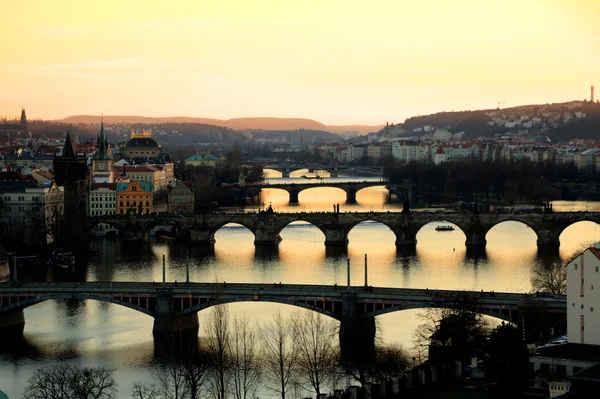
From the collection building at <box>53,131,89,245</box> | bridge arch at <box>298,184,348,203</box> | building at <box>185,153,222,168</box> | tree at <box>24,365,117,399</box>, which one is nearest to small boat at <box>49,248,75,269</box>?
building at <box>53,131,89,245</box>

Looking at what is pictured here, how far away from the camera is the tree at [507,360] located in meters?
20.8

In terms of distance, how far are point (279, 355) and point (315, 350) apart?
4.78 ft

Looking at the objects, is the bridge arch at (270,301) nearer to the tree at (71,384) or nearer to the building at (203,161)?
the tree at (71,384)

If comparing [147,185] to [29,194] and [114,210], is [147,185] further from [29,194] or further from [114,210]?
[29,194]

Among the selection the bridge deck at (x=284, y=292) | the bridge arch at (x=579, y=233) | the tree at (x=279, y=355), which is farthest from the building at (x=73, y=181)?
the tree at (x=279, y=355)

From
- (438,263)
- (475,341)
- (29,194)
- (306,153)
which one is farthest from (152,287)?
(306,153)

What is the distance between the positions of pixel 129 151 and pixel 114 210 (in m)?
34.0

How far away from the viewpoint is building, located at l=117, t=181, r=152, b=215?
54.0 metres

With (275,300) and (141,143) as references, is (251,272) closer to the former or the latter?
(275,300)

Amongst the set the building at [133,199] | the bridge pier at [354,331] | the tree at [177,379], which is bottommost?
the tree at [177,379]

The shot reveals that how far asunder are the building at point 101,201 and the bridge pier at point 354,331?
2716 cm

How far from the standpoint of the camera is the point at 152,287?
28578 mm

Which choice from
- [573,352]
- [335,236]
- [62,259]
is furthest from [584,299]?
[335,236]

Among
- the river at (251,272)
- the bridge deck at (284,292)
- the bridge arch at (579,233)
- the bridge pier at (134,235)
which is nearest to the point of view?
the bridge deck at (284,292)
